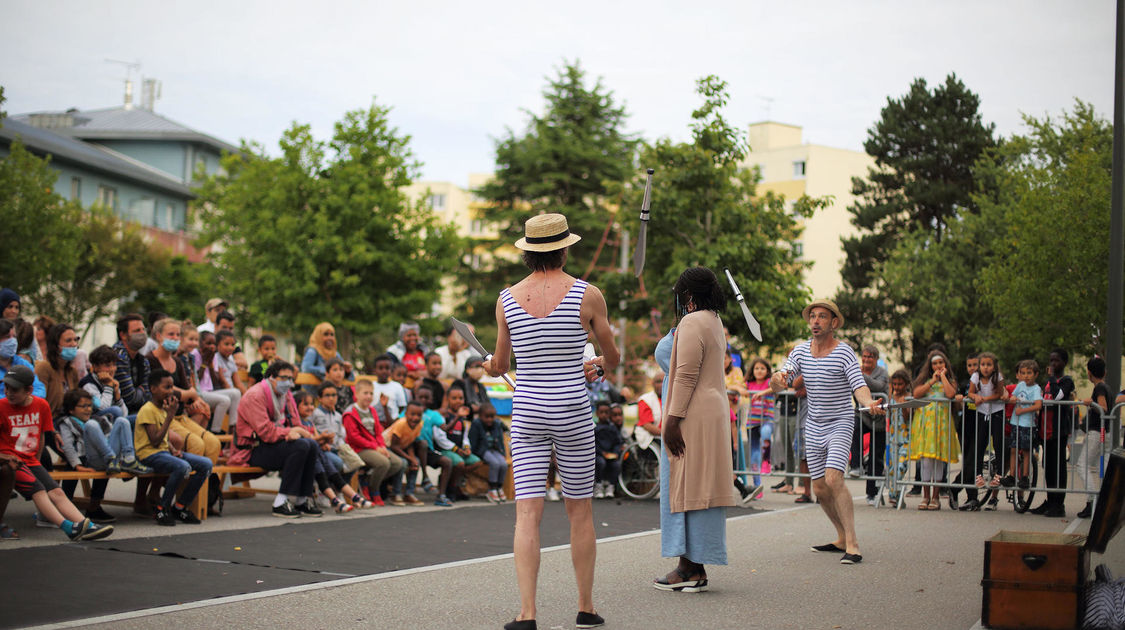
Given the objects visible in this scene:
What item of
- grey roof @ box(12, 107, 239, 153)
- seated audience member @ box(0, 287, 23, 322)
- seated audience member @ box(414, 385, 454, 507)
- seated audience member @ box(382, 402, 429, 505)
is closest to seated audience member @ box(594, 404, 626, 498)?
seated audience member @ box(414, 385, 454, 507)

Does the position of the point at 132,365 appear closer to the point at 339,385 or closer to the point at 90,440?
the point at 90,440

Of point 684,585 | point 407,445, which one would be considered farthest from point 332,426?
point 684,585

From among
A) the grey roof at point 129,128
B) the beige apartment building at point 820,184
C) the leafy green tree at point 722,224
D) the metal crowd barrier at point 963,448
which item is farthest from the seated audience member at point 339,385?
the beige apartment building at point 820,184

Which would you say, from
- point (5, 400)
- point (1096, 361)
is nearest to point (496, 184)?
point (1096, 361)

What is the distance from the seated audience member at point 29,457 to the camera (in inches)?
361

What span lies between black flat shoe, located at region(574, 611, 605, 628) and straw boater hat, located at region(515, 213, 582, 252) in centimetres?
200

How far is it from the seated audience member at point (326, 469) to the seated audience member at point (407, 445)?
954 millimetres

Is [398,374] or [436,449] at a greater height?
[398,374]

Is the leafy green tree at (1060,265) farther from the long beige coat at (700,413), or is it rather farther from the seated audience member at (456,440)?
the long beige coat at (700,413)

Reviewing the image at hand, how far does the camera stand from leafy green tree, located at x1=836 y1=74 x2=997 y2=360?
5519 cm

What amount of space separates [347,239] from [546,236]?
3467 cm

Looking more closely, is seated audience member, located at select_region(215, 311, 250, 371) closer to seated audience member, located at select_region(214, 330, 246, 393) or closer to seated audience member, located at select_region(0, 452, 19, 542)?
seated audience member, located at select_region(214, 330, 246, 393)

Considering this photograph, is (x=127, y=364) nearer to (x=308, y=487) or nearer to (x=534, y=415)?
(x=308, y=487)

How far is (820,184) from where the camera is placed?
246ft
